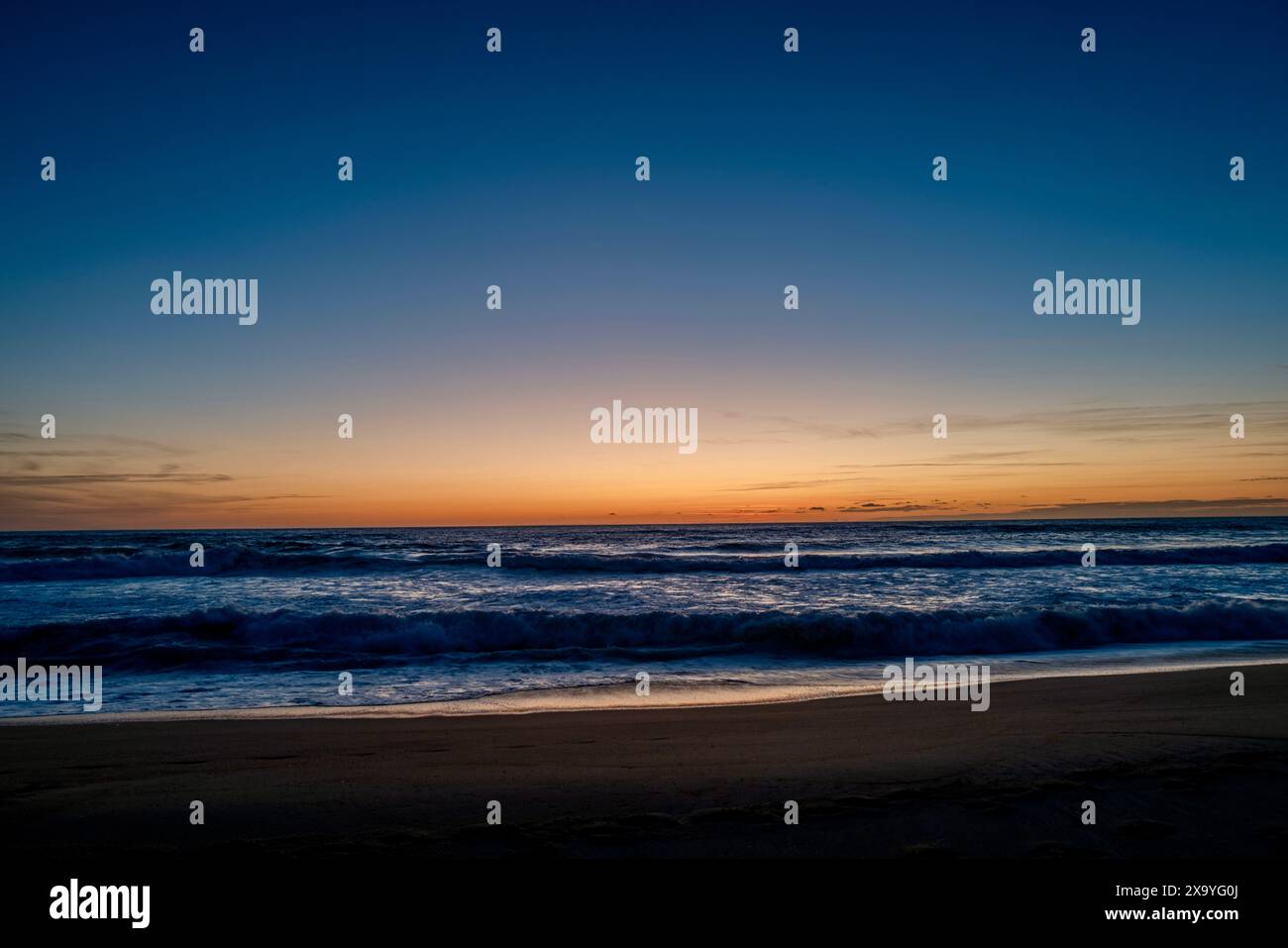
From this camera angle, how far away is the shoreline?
8.98 meters

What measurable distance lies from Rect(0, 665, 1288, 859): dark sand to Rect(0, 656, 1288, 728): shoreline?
460mm

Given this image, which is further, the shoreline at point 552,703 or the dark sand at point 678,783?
the shoreline at point 552,703

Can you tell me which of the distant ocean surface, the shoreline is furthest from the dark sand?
the distant ocean surface

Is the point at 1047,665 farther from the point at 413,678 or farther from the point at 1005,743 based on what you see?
the point at 413,678

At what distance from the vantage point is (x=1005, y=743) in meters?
6.79

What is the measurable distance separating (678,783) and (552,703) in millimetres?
4502

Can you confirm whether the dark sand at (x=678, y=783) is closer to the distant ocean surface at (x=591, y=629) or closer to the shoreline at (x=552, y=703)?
the shoreline at (x=552, y=703)

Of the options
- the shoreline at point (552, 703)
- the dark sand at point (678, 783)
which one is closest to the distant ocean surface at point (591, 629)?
the shoreline at point (552, 703)

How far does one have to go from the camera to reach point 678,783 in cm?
569

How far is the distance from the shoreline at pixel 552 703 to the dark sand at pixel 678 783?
1.51ft

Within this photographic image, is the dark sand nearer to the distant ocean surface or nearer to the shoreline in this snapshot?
the shoreline

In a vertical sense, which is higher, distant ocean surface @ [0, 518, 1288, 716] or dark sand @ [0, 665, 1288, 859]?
dark sand @ [0, 665, 1288, 859]

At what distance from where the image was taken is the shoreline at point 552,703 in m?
8.98
